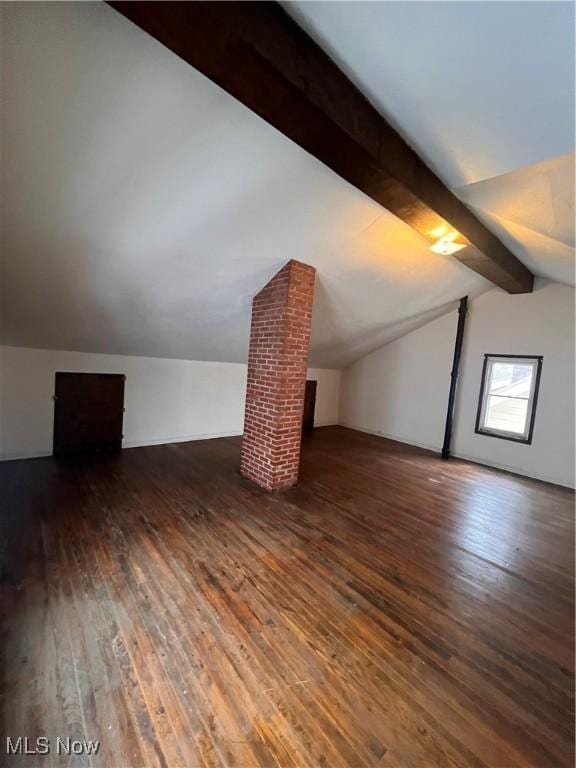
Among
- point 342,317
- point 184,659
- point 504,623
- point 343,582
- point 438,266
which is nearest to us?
point 184,659

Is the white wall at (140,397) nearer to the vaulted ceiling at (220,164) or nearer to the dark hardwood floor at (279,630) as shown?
the vaulted ceiling at (220,164)

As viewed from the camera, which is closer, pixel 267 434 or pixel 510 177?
pixel 510 177

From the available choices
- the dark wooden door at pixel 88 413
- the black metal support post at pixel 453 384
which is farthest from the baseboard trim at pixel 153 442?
the black metal support post at pixel 453 384

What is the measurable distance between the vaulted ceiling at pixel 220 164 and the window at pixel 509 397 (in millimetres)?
1522

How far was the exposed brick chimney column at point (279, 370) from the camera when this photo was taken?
3357 mm

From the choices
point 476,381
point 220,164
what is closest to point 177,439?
point 220,164

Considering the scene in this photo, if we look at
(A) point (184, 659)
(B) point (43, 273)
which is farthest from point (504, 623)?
(B) point (43, 273)

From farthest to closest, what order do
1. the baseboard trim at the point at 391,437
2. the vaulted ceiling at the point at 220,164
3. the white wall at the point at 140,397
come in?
the baseboard trim at the point at 391,437 < the white wall at the point at 140,397 < the vaulted ceiling at the point at 220,164

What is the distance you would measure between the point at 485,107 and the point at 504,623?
2778 mm

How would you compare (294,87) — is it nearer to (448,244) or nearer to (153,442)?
(448,244)

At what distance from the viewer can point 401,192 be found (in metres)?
2.23

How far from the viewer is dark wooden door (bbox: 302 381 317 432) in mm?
6691

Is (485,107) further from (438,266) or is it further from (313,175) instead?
(438,266)

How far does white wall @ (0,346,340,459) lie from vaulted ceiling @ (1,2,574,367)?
34cm
